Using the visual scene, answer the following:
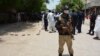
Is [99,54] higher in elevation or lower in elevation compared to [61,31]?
lower

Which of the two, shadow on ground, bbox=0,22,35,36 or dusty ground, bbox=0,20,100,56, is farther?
shadow on ground, bbox=0,22,35,36

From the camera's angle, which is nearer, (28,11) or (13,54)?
(13,54)

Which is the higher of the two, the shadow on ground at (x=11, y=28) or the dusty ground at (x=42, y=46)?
the dusty ground at (x=42, y=46)

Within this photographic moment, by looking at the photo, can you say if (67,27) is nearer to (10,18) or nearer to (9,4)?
(9,4)

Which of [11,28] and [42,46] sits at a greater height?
[42,46]

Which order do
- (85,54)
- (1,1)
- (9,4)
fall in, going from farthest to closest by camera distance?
(9,4) < (1,1) < (85,54)

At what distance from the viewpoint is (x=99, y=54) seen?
1179 centimetres

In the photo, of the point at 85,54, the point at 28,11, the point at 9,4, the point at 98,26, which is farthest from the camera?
the point at 28,11

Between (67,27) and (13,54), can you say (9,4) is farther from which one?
(67,27)

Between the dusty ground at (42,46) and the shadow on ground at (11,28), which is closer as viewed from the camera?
the dusty ground at (42,46)

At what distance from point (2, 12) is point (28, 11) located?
20742mm

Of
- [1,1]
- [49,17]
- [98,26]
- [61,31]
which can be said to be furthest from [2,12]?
[61,31]

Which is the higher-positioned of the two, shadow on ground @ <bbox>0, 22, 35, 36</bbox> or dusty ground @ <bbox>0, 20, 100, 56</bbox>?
dusty ground @ <bbox>0, 20, 100, 56</bbox>

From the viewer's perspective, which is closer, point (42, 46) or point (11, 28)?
point (42, 46)
